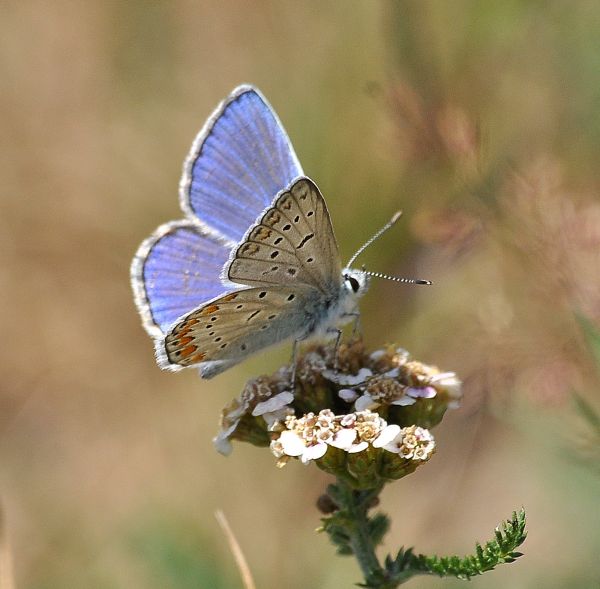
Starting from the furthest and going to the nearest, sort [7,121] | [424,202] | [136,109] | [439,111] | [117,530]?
[7,121]
[136,109]
[424,202]
[117,530]
[439,111]

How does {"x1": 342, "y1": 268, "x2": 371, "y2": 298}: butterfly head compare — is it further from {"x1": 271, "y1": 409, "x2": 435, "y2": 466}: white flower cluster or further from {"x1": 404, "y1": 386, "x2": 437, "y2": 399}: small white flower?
{"x1": 271, "y1": 409, "x2": 435, "y2": 466}: white flower cluster

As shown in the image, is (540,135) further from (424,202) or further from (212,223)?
(212,223)

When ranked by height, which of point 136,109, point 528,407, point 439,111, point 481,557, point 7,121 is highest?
point 7,121

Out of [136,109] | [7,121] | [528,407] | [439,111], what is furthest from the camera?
[7,121]

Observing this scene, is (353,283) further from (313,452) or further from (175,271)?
(313,452)

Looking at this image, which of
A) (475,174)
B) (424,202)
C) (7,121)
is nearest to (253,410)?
(475,174)

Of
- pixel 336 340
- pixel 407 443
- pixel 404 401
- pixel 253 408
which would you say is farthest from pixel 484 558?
pixel 336 340

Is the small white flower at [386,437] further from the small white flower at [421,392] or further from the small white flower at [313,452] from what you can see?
the small white flower at [421,392]
